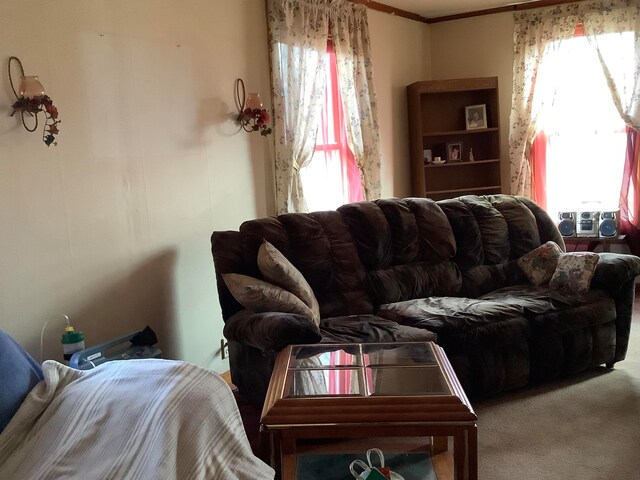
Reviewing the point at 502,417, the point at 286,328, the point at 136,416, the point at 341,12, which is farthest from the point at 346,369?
the point at 341,12

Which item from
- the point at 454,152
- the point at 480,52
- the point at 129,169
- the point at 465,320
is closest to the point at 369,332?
the point at 465,320

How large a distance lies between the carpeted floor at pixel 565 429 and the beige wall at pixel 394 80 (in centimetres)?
250

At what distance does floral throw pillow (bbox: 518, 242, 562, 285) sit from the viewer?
3641 mm

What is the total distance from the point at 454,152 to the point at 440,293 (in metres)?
2.35

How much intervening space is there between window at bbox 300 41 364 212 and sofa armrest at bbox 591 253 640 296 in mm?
1965

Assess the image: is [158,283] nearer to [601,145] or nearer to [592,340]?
[592,340]

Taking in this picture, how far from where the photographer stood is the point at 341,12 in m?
A: 4.54

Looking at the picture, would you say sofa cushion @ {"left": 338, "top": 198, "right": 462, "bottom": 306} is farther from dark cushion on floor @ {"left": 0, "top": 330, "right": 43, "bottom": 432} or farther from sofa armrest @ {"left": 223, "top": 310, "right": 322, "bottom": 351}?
dark cushion on floor @ {"left": 0, "top": 330, "right": 43, "bottom": 432}

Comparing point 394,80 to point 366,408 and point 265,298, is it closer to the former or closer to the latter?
point 265,298

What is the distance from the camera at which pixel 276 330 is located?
2471mm

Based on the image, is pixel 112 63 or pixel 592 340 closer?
pixel 112 63

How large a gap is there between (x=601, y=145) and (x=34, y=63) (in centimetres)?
455

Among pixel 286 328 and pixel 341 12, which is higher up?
pixel 341 12

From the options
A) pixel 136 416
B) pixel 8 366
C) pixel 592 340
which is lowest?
pixel 592 340
